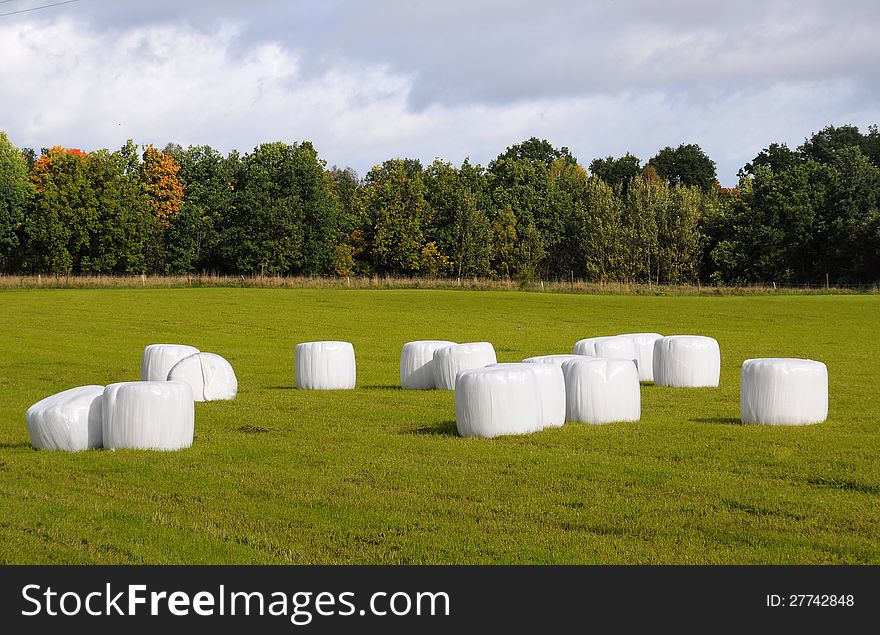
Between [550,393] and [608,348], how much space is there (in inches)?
278

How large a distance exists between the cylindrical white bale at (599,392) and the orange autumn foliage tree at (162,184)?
273 feet

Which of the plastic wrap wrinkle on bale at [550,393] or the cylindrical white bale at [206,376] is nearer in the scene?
the plastic wrap wrinkle on bale at [550,393]

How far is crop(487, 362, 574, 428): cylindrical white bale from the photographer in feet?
49.9

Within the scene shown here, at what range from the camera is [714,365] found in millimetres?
22516

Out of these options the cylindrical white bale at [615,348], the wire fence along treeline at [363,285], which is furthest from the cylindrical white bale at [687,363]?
the wire fence along treeline at [363,285]

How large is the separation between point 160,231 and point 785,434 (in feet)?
282

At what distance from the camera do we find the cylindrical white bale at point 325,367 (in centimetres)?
2292

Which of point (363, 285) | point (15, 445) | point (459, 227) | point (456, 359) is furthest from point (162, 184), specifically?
point (15, 445)

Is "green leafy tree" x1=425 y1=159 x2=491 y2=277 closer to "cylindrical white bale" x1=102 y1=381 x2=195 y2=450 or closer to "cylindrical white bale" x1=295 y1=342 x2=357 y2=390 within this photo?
"cylindrical white bale" x1=295 y1=342 x2=357 y2=390

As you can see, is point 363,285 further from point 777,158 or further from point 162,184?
point 777,158

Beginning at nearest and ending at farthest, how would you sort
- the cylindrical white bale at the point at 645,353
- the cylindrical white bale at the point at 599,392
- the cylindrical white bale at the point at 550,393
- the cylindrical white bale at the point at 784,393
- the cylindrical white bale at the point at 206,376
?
1. the cylindrical white bale at the point at 550,393
2. the cylindrical white bale at the point at 784,393
3. the cylindrical white bale at the point at 599,392
4. the cylindrical white bale at the point at 206,376
5. the cylindrical white bale at the point at 645,353

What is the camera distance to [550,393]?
50.4ft

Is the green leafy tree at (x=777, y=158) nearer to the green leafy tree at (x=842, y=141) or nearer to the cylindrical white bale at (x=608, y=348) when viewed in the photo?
the green leafy tree at (x=842, y=141)

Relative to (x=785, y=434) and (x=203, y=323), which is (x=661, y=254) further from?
(x=785, y=434)
